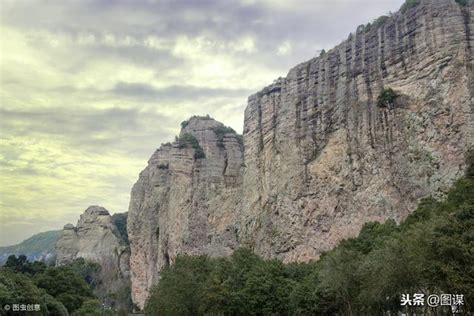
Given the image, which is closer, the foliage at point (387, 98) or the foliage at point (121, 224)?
the foliage at point (387, 98)

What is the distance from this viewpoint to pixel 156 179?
3307 inches

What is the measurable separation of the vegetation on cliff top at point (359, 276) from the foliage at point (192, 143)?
111ft

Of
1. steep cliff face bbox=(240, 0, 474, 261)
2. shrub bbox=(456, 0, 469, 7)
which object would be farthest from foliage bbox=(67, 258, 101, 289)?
shrub bbox=(456, 0, 469, 7)

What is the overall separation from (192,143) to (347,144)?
33.1 metres

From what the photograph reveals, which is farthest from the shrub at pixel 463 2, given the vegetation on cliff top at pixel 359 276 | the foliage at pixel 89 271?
the foliage at pixel 89 271

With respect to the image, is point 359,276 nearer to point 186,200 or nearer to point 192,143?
point 186,200

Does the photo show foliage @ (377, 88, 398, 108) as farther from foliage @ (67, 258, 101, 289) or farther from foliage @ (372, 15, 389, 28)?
foliage @ (67, 258, 101, 289)

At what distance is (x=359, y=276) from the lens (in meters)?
33.4

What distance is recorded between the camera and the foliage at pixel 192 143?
7994cm

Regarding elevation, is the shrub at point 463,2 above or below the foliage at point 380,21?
below

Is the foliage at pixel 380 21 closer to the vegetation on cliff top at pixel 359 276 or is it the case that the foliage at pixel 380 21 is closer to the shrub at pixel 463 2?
the shrub at pixel 463 2

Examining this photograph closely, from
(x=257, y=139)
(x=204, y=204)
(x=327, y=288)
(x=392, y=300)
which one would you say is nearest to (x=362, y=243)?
(x=327, y=288)

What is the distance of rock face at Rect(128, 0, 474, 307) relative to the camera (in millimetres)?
47312

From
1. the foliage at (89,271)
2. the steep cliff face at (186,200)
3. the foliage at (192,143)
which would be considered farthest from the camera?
the foliage at (89,271)
